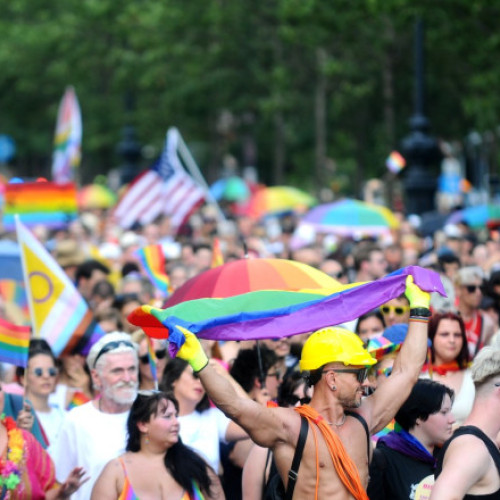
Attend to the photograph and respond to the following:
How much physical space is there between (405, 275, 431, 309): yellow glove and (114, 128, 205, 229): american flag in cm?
1187

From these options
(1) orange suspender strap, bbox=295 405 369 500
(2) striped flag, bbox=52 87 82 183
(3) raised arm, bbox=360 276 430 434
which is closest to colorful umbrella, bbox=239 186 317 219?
(2) striped flag, bbox=52 87 82 183

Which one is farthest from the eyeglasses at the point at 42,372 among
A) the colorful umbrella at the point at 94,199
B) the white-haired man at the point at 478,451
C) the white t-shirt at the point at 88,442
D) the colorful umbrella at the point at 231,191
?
the colorful umbrella at the point at 231,191

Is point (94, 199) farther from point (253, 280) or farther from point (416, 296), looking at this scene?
point (416, 296)

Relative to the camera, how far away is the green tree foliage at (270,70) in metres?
24.6

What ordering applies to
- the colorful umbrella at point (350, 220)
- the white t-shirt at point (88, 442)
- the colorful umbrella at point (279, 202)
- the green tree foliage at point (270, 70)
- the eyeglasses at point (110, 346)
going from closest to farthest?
the white t-shirt at point (88, 442)
the eyeglasses at point (110, 346)
the colorful umbrella at point (350, 220)
the colorful umbrella at point (279, 202)
the green tree foliage at point (270, 70)

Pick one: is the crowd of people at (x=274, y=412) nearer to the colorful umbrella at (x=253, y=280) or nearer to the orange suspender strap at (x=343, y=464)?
the orange suspender strap at (x=343, y=464)

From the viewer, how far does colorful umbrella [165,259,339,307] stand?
23.3 feet

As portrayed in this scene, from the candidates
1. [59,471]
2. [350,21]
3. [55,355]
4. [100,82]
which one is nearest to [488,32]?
[350,21]

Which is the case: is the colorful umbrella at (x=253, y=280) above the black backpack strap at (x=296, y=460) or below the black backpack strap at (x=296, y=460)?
above

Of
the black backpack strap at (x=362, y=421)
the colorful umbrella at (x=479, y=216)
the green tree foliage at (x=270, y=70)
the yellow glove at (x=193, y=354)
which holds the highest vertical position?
the green tree foliage at (x=270, y=70)

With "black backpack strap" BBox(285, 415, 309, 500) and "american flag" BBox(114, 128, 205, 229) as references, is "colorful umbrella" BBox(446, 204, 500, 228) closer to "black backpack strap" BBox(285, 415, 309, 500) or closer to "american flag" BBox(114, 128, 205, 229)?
"american flag" BBox(114, 128, 205, 229)

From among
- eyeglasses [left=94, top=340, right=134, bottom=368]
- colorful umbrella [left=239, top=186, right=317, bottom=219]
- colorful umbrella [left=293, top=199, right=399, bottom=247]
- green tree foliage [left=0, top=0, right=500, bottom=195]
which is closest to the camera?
eyeglasses [left=94, top=340, right=134, bottom=368]

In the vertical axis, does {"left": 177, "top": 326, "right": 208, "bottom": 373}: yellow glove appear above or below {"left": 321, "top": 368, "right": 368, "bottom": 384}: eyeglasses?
above

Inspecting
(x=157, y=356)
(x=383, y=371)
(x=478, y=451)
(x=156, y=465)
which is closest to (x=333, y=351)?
(x=478, y=451)
